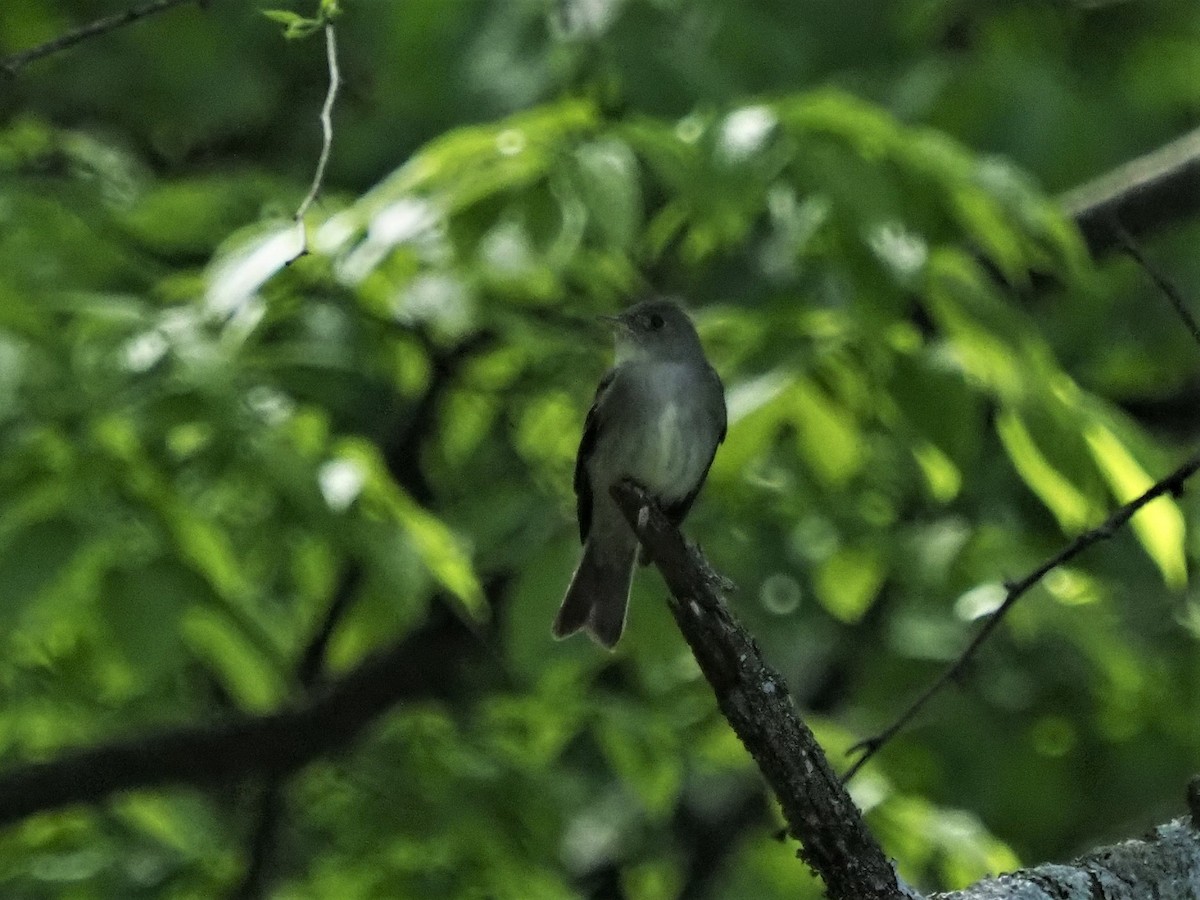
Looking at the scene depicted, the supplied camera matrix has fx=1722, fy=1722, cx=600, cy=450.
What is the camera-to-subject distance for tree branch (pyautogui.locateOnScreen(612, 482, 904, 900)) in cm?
235

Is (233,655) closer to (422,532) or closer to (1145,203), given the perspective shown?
(422,532)

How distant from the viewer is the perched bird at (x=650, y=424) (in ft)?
15.5

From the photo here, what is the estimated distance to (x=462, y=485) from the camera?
229 inches

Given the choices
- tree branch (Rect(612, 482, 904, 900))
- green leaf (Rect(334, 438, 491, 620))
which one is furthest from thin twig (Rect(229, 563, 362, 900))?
tree branch (Rect(612, 482, 904, 900))

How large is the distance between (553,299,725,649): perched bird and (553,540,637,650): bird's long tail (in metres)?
0.08

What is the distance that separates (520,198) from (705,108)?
0.88 m

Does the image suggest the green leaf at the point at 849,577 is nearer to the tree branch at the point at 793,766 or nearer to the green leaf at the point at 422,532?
the green leaf at the point at 422,532

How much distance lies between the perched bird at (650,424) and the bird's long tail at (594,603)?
0.25 ft

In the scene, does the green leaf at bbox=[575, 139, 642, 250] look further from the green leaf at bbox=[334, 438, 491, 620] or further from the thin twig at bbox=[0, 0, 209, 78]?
the thin twig at bbox=[0, 0, 209, 78]

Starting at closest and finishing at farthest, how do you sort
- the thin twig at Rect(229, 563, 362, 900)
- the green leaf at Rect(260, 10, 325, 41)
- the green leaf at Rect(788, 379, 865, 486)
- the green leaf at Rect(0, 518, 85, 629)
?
the green leaf at Rect(260, 10, 325, 41) → the green leaf at Rect(0, 518, 85, 629) → the green leaf at Rect(788, 379, 865, 486) → the thin twig at Rect(229, 563, 362, 900)

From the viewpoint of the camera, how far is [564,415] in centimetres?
524

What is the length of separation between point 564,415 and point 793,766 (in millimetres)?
2949

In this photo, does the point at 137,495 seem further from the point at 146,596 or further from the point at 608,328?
the point at 608,328

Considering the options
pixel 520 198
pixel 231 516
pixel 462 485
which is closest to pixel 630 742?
pixel 462 485
